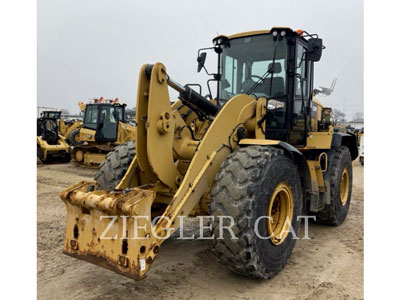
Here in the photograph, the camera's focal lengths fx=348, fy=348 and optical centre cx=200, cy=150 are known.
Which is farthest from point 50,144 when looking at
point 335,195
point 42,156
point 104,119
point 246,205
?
point 246,205

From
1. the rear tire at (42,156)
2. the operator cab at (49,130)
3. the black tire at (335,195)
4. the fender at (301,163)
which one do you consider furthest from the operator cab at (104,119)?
the fender at (301,163)

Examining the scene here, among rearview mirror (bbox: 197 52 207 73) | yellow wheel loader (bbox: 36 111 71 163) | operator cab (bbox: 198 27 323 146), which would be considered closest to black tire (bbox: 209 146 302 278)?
operator cab (bbox: 198 27 323 146)

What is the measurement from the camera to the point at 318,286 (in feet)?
12.3

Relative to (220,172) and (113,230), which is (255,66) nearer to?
(220,172)

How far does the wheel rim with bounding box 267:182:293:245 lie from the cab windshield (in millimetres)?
1501

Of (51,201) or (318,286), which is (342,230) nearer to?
(318,286)

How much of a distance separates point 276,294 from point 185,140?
6.36ft

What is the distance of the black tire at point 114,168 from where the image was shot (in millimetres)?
4336

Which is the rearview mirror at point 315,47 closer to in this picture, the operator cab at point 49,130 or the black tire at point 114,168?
the black tire at point 114,168

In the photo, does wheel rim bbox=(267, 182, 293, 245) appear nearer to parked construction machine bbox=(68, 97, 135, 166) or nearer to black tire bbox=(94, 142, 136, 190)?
black tire bbox=(94, 142, 136, 190)

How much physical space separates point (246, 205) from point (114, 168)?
1.87 metres

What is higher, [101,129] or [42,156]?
[101,129]

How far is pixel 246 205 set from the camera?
11.1ft

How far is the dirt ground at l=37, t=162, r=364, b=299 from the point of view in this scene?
352cm
